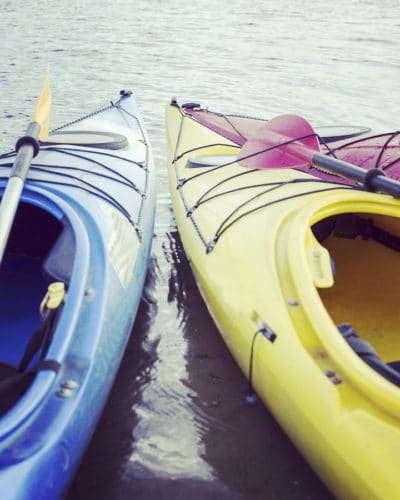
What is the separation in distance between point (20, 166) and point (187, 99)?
4721mm

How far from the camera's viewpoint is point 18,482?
1421 millimetres

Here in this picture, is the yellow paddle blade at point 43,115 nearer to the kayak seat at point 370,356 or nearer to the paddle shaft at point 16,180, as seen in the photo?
the paddle shaft at point 16,180

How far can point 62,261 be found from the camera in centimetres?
225

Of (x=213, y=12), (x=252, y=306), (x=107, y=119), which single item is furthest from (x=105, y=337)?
(x=213, y=12)

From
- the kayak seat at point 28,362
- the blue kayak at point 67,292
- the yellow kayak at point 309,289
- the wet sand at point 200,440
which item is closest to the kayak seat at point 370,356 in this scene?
the yellow kayak at point 309,289

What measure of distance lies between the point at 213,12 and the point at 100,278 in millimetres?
12950

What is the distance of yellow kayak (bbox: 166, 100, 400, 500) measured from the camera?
1.62m

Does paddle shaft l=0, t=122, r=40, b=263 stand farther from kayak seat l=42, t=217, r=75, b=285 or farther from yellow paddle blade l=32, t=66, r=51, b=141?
kayak seat l=42, t=217, r=75, b=285

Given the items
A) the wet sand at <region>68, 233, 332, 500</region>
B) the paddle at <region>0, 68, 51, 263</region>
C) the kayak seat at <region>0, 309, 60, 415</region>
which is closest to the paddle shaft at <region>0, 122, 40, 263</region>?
the paddle at <region>0, 68, 51, 263</region>

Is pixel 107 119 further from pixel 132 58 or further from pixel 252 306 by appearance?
pixel 132 58

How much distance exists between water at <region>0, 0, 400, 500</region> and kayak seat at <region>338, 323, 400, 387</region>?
566 mm

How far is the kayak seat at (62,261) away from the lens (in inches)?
85.9

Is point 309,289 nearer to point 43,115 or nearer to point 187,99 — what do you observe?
point 43,115

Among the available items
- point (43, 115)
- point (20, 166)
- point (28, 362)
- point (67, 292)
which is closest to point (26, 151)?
point (20, 166)
